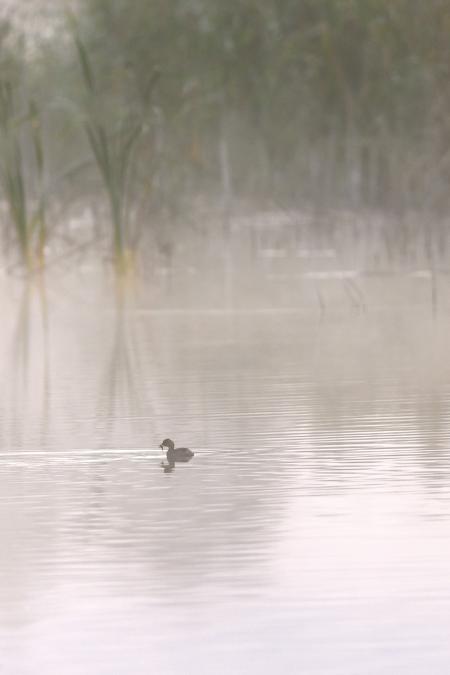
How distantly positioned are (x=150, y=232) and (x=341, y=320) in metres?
5.74

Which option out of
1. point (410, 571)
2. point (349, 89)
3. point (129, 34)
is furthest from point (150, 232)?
point (410, 571)

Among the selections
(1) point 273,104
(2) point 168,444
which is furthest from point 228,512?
(1) point 273,104

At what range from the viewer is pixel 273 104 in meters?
25.1

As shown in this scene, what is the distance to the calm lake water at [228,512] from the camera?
15.6ft

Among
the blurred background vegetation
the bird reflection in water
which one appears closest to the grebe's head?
the bird reflection in water

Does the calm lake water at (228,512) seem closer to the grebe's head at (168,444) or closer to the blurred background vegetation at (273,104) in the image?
the grebe's head at (168,444)

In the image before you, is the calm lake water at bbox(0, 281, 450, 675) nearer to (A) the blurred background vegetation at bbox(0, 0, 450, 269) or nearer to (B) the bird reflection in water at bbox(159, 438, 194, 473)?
(B) the bird reflection in water at bbox(159, 438, 194, 473)

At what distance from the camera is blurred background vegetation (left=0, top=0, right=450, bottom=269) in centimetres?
2131

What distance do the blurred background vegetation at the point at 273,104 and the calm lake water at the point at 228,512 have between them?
8668 mm

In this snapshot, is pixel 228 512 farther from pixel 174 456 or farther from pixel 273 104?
pixel 273 104

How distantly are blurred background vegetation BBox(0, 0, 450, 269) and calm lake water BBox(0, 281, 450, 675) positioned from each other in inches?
341

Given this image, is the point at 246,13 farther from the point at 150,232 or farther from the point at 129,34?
the point at 150,232

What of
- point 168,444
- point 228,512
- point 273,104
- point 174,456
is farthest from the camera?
point 273,104

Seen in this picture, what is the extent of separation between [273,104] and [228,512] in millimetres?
19009
